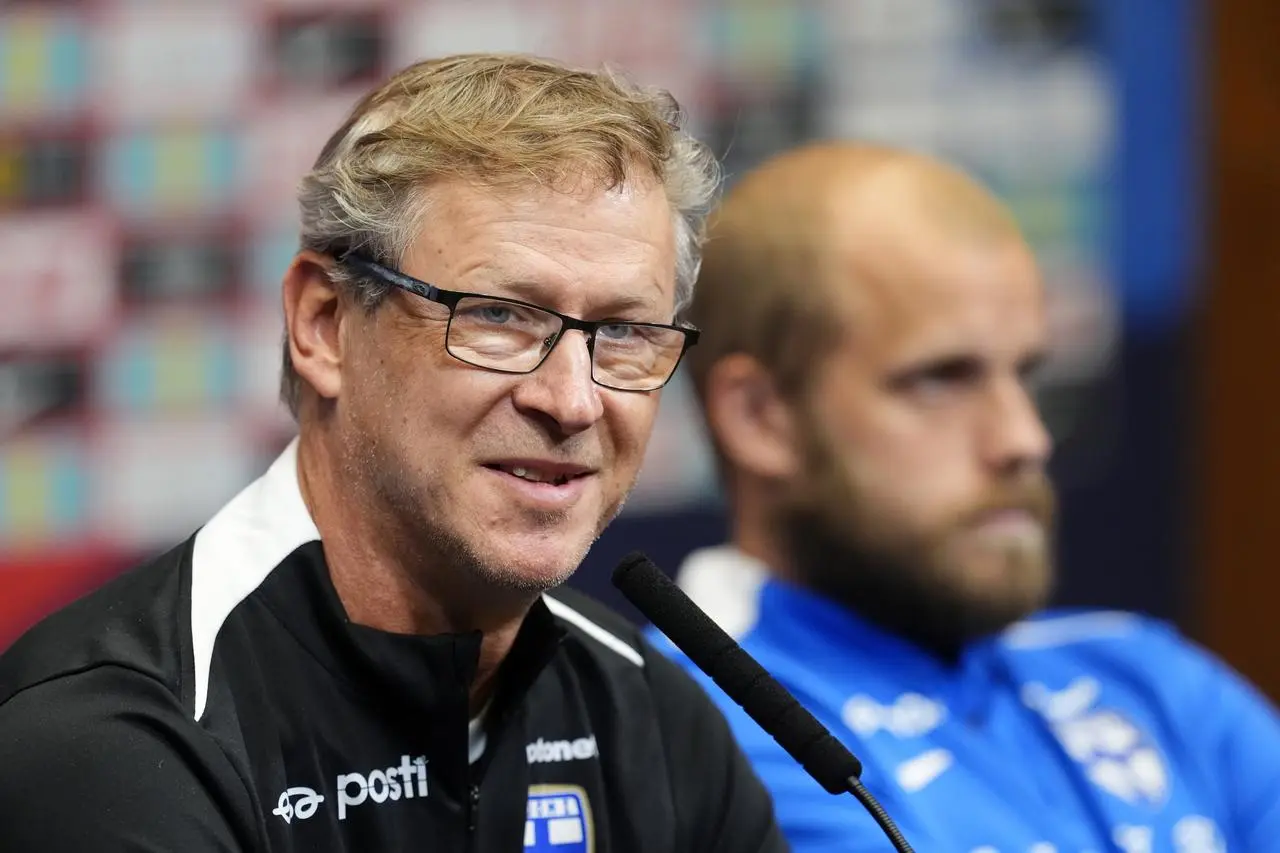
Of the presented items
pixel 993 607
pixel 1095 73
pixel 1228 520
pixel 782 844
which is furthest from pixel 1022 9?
pixel 782 844

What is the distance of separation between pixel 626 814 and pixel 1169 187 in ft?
5.09

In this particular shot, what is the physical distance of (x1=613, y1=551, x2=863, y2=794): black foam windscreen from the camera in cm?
101

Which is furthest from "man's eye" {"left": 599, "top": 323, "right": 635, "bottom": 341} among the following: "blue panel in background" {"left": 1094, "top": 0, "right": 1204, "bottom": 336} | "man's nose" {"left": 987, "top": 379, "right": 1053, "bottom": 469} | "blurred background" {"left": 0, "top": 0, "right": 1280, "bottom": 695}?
"blue panel in background" {"left": 1094, "top": 0, "right": 1204, "bottom": 336}

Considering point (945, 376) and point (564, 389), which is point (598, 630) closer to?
point (564, 389)

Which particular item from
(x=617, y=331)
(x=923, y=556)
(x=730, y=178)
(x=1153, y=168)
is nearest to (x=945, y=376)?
(x=923, y=556)

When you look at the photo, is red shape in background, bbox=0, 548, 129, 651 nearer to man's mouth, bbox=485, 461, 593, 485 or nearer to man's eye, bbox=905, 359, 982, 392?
man's eye, bbox=905, 359, 982, 392

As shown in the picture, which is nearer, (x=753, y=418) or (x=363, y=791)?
(x=363, y=791)

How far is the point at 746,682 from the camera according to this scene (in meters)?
1.02

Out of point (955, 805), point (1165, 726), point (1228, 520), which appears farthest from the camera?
point (1228, 520)

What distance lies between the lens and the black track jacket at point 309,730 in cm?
93

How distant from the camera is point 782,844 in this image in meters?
1.26

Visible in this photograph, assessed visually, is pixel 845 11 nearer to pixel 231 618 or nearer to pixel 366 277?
pixel 366 277

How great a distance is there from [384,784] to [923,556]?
2.29ft

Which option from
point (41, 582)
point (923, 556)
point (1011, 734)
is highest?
point (923, 556)
